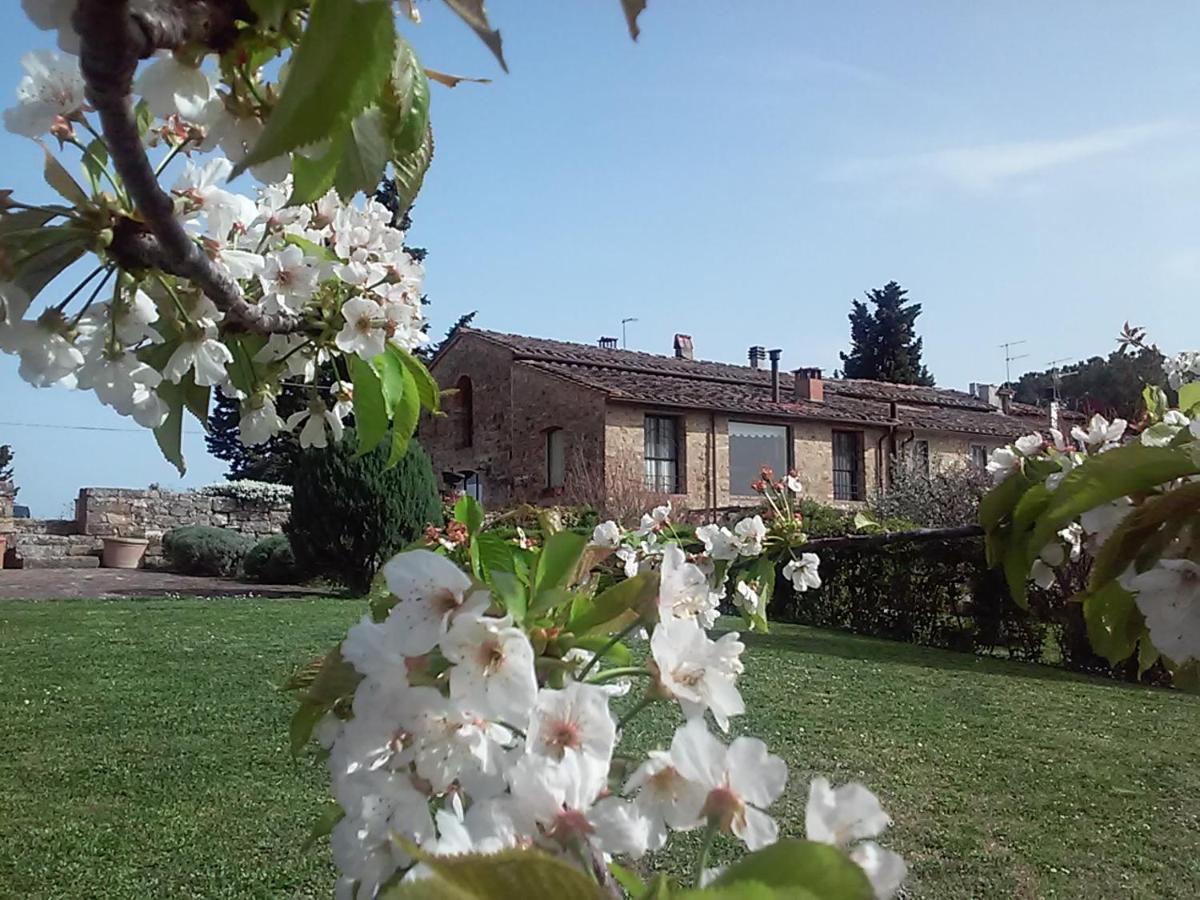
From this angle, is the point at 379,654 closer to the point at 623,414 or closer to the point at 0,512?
the point at 623,414

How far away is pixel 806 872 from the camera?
0.29 m

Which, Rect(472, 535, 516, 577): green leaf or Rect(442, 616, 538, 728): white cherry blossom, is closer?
Rect(442, 616, 538, 728): white cherry blossom

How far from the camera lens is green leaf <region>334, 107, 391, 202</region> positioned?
0.48 metres

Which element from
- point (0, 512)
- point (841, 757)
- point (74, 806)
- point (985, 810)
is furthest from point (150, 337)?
point (0, 512)

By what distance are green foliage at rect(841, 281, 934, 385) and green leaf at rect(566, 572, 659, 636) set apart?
1192 inches

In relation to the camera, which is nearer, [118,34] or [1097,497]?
[118,34]

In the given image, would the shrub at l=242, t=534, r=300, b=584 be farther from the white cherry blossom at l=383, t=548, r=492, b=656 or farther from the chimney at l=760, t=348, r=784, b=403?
the white cherry blossom at l=383, t=548, r=492, b=656

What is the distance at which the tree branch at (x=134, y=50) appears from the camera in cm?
34

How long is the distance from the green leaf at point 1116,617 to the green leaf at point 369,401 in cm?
63

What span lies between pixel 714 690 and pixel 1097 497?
39 cm

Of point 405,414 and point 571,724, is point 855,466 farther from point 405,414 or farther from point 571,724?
point 571,724

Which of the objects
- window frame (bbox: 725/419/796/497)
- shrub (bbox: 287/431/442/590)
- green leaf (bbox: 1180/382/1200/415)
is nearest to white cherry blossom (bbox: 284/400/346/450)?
green leaf (bbox: 1180/382/1200/415)

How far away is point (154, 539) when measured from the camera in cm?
1552

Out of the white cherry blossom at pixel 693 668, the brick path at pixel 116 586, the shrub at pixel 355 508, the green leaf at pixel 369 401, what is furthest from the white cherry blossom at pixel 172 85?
the brick path at pixel 116 586
